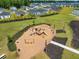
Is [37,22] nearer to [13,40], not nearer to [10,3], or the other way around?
[13,40]

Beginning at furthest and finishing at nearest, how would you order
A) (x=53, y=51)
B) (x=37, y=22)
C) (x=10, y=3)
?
(x=10, y=3) → (x=37, y=22) → (x=53, y=51)

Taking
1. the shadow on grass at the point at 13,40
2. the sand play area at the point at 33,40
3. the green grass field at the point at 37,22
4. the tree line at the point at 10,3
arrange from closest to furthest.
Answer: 1. the green grass field at the point at 37,22
2. the sand play area at the point at 33,40
3. the shadow on grass at the point at 13,40
4. the tree line at the point at 10,3

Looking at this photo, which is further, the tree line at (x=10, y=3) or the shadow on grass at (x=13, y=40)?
the tree line at (x=10, y=3)

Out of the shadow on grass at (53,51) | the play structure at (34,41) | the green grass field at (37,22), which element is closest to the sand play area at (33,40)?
the play structure at (34,41)

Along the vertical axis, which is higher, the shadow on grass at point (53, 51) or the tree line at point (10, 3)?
the tree line at point (10, 3)

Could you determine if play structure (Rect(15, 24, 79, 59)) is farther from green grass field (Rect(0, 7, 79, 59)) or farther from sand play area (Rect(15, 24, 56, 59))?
green grass field (Rect(0, 7, 79, 59))

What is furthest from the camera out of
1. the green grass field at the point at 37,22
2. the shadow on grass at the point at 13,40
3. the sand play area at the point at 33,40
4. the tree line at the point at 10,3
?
the tree line at the point at 10,3

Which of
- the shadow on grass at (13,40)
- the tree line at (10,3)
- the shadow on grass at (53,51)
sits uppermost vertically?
the tree line at (10,3)

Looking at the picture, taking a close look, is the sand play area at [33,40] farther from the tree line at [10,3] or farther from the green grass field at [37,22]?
the tree line at [10,3]

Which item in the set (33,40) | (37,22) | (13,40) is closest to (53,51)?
(33,40)
